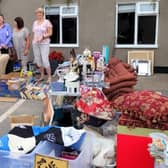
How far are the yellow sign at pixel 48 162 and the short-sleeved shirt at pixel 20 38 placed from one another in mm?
4943

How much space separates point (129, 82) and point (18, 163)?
71.0 inches

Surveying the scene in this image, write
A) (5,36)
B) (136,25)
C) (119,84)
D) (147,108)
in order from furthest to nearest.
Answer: (136,25), (5,36), (119,84), (147,108)

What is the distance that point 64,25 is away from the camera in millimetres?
8352

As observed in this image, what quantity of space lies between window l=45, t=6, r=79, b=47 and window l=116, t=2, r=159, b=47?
1.15 m

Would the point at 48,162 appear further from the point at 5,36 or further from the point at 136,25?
the point at 136,25

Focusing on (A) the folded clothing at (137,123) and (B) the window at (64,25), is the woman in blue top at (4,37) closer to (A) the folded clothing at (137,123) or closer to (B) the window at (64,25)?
(B) the window at (64,25)

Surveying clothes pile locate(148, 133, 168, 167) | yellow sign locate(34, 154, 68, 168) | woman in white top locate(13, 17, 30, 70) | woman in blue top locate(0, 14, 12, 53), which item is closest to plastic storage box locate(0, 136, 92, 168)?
yellow sign locate(34, 154, 68, 168)

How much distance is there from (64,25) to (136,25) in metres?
1.93

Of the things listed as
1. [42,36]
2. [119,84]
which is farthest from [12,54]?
[119,84]

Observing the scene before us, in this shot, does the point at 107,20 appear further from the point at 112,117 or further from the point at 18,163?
the point at 18,163

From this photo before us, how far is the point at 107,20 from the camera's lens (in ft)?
A: 26.1

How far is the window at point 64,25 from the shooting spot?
817cm

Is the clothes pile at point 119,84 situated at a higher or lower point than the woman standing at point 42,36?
lower

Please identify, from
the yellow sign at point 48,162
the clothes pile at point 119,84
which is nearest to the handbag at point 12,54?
the clothes pile at point 119,84
